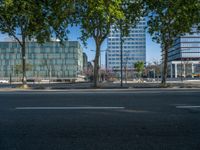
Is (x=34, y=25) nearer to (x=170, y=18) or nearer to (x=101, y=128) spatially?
(x=170, y=18)

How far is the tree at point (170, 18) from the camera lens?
2933cm

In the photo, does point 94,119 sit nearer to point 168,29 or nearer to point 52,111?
point 52,111

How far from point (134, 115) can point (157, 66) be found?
72811mm

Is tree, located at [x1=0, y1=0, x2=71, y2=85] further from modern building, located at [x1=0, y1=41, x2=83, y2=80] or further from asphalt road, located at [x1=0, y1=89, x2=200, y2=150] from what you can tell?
modern building, located at [x1=0, y1=41, x2=83, y2=80]

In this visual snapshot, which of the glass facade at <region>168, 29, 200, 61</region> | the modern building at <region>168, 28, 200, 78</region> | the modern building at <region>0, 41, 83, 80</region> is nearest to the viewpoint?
the modern building at <region>0, 41, 83, 80</region>

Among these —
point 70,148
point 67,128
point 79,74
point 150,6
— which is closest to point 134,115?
point 67,128

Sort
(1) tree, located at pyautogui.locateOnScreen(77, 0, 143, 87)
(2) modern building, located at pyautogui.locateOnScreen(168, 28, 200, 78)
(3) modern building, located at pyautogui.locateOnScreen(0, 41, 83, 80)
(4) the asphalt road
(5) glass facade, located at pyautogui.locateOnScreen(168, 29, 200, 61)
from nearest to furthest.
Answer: (4) the asphalt road → (1) tree, located at pyautogui.locateOnScreen(77, 0, 143, 87) → (3) modern building, located at pyautogui.locateOnScreen(0, 41, 83, 80) → (2) modern building, located at pyautogui.locateOnScreen(168, 28, 200, 78) → (5) glass facade, located at pyautogui.locateOnScreen(168, 29, 200, 61)

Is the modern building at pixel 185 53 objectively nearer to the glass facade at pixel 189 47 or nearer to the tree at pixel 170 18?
the glass facade at pixel 189 47

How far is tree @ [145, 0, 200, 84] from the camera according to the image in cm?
2933

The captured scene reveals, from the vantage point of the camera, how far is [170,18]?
31.5m

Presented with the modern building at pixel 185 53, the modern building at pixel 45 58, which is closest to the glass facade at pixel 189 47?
the modern building at pixel 185 53

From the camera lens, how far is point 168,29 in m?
31.7

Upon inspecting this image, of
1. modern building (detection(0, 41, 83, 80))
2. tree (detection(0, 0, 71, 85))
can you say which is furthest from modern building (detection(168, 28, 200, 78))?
Answer: tree (detection(0, 0, 71, 85))

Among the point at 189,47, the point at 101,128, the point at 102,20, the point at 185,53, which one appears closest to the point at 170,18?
the point at 102,20
